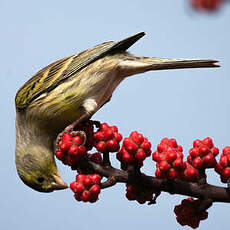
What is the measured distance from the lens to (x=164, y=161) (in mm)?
1854

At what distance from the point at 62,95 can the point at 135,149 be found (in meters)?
1.01

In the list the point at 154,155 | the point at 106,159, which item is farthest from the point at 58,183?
the point at 154,155

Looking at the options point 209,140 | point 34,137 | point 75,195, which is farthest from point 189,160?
point 34,137

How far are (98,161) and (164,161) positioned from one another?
0.49 metres

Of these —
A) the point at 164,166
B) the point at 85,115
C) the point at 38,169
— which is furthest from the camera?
the point at 38,169

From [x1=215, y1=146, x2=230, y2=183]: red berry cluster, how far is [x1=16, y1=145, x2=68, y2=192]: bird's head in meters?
1.06

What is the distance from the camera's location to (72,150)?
1965 mm

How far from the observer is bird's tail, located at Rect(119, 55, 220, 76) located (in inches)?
108

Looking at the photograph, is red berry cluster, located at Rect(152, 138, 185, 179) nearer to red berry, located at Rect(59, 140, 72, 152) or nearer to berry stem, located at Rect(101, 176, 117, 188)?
berry stem, located at Rect(101, 176, 117, 188)

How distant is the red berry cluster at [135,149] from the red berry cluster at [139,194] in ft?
0.65

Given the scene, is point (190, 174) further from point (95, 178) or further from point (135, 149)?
point (95, 178)

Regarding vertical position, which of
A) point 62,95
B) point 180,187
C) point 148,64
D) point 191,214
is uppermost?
point 148,64

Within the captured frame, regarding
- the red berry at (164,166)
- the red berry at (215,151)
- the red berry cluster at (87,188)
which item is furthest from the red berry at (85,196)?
the red berry at (215,151)

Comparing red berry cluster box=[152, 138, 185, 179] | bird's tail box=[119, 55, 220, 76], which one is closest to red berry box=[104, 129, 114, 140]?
red berry cluster box=[152, 138, 185, 179]
